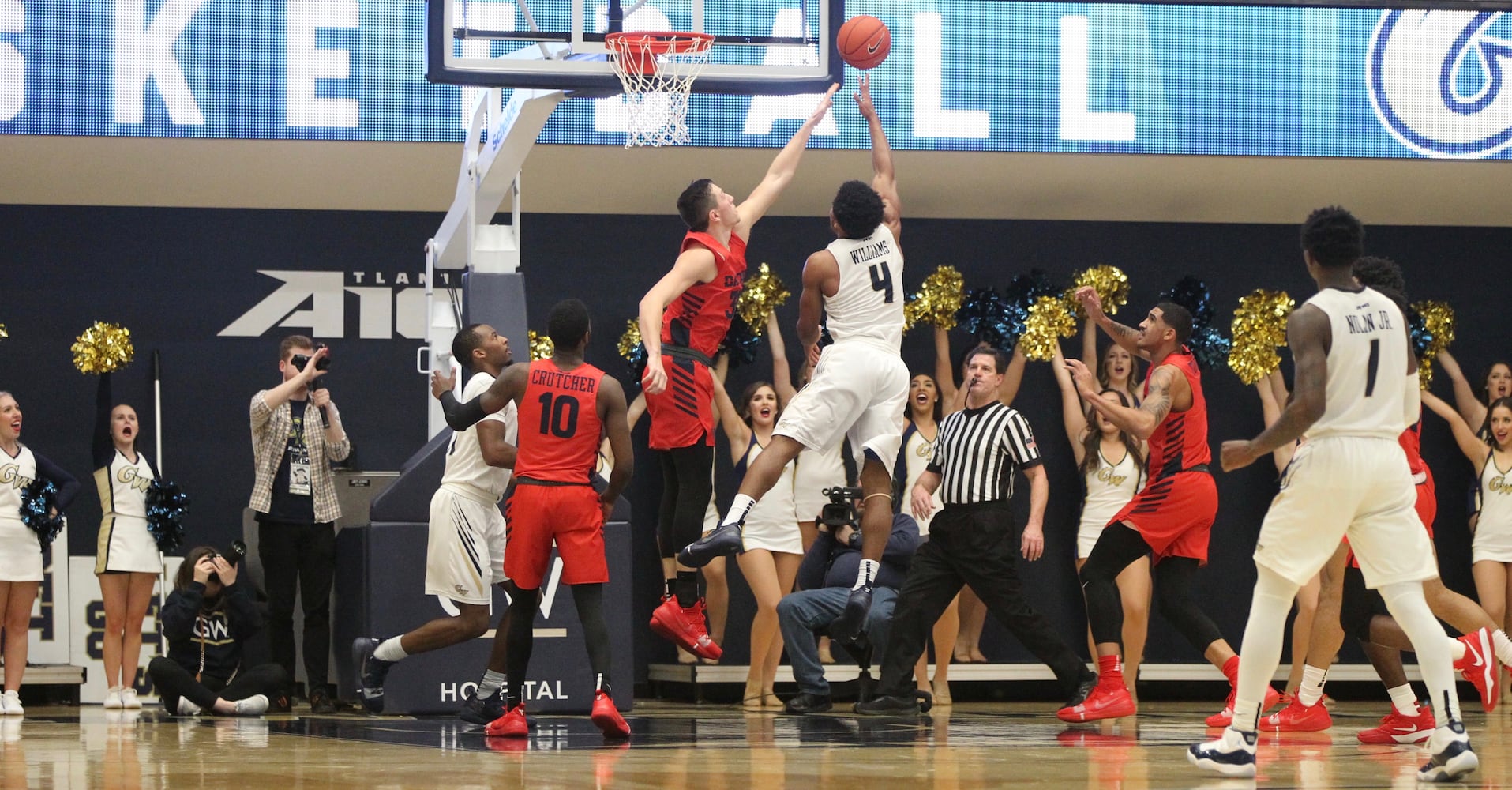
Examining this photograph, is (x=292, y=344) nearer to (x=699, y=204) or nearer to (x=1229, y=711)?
(x=699, y=204)

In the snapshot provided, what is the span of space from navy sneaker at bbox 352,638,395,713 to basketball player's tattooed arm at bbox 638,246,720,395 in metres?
2.28

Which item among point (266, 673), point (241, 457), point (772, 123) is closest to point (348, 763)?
point (266, 673)

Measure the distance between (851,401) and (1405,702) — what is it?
106 inches

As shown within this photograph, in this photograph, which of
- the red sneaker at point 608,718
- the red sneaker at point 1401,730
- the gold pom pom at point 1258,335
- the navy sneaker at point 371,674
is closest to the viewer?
the red sneaker at point 608,718

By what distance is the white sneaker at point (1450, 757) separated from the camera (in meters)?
5.30

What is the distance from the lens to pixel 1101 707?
8.23 meters

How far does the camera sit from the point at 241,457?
1250cm

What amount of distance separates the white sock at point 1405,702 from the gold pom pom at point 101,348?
326 inches

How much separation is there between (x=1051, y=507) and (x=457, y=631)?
6.03m

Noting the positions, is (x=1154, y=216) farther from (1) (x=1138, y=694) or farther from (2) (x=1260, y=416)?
(1) (x=1138, y=694)

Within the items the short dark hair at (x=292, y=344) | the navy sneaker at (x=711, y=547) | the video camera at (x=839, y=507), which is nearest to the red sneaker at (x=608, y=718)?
the navy sneaker at (x=711, y=547)

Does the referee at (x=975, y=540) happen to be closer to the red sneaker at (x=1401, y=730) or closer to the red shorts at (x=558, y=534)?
the red sneaker at (x=1401, y=730)

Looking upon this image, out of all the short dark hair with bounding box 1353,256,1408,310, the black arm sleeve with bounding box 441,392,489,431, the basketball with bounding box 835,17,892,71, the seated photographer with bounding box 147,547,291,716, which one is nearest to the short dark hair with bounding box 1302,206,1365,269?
the short dark hair with bounding box 1353,256,1408,310

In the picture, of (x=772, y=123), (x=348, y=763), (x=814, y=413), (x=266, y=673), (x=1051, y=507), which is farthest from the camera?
(x=1051, y=507)
